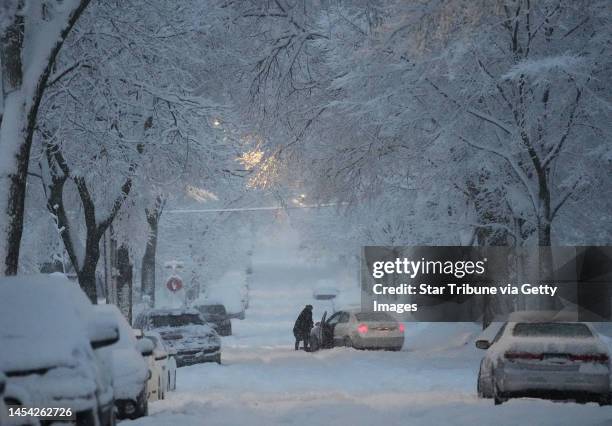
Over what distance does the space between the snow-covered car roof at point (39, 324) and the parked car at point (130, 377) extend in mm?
3249

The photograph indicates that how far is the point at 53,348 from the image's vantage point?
845 centimetres

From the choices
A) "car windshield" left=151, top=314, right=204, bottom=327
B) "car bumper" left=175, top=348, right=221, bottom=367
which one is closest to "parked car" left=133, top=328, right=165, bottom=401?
"car bumper" left=175, top=348, right=221, bottom=367

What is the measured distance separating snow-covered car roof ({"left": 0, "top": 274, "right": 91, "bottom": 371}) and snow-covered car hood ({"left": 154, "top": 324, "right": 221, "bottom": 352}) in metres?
16.1

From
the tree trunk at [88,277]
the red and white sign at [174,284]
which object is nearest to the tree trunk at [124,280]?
the tree trunk at [88,277]

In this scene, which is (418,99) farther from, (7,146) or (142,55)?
(7,146)

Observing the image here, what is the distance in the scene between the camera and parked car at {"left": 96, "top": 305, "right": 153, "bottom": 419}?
42.2 ft

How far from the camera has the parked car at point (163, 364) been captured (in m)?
16.9

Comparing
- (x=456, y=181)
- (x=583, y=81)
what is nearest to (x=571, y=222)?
(x=456, y=181)

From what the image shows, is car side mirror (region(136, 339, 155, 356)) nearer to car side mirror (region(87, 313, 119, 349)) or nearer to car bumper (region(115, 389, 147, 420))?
car bumper (region(115, 389, 147, 420))

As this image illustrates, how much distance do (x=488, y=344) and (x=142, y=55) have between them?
8.95 metres

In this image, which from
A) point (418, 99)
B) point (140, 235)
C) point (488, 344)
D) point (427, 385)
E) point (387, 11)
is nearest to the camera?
point (488, 344)

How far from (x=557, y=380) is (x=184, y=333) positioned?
13.6 meters

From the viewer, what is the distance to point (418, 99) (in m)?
23.2

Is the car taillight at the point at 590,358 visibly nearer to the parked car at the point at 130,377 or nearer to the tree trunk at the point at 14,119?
the parked car at the point at 130,377
